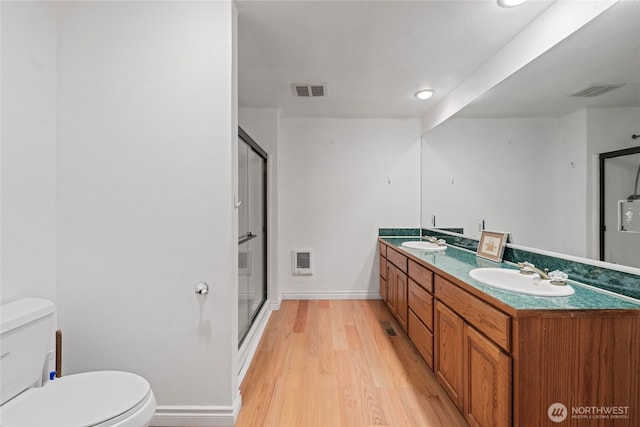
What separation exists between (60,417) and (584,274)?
2.40m

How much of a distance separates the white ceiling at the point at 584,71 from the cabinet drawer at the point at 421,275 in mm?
1265

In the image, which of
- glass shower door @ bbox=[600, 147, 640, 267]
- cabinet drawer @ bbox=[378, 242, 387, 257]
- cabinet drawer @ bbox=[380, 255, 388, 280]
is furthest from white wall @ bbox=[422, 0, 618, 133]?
cabinet drawer @ bbox=[380, 255, 388, 280]

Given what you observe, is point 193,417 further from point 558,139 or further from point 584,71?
point 584,71

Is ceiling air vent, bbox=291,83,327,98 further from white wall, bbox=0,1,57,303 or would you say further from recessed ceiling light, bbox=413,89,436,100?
white wall, bbox=0,1,57,303

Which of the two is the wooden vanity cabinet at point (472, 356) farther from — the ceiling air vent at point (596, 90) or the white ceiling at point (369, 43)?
the white ceiling at point (369, 43)

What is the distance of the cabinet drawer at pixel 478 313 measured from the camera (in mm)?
1203

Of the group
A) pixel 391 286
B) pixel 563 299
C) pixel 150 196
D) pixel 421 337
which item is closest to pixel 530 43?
pixel 563 299

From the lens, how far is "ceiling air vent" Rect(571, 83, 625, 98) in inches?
55.4

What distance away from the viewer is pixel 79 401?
1.16 metres

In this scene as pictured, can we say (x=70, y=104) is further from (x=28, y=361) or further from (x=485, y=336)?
(x=485, y=336)

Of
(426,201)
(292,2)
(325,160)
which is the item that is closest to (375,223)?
(426,201)

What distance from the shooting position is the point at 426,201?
3.54 meters

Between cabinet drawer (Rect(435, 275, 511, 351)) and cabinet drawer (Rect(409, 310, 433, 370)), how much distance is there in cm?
37

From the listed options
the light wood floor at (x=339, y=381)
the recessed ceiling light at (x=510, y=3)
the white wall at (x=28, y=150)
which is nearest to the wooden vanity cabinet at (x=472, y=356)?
the light wood floor at (x=339, y=381)
